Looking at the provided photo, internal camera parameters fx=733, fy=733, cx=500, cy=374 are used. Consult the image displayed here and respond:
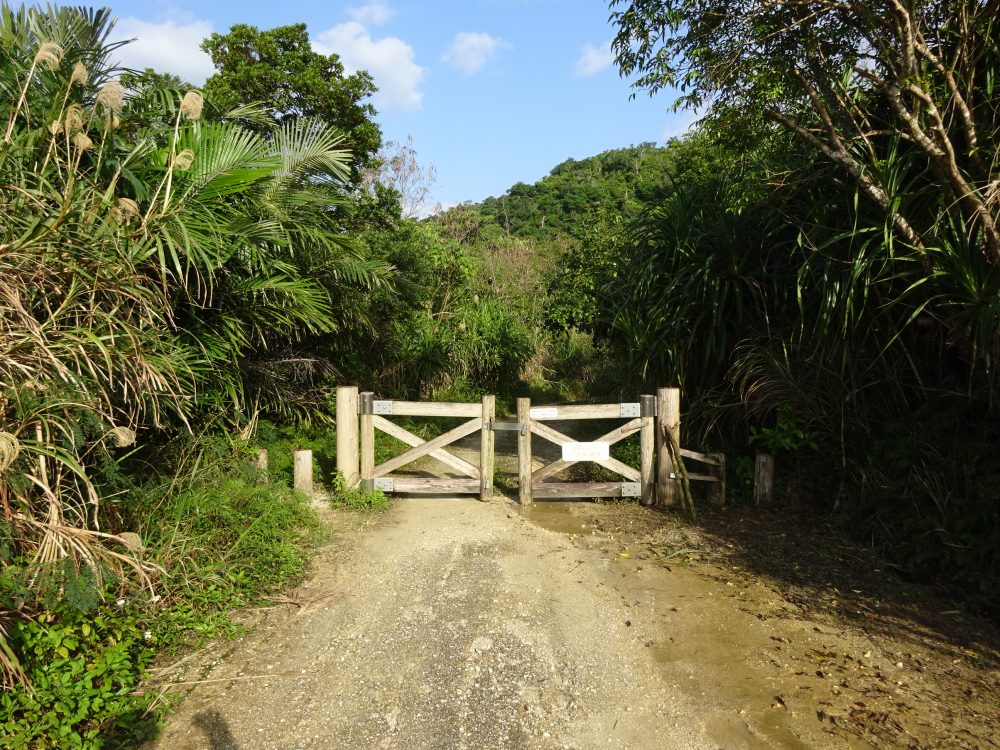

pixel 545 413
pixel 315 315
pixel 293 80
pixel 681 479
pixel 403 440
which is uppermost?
pixel 293 80

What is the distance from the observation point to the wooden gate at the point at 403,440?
7188mm

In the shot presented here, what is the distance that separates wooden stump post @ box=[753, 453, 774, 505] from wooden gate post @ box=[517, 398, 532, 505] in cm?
219

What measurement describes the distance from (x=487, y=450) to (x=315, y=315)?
7.06ft

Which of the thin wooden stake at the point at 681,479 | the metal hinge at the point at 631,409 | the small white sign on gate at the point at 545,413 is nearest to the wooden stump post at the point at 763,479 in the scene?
the thin wooden stake at the point at 681,479

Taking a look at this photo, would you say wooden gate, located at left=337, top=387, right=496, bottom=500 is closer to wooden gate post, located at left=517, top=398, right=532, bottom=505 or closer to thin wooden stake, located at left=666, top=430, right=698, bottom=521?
wooden gate post, located at left=517, top=398, right=532, bottom=505

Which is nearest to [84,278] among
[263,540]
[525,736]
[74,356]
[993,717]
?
[74,356]

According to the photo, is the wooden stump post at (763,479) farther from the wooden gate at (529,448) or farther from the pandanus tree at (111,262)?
the pandanus tree at (111,262)

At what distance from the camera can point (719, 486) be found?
7.17 m

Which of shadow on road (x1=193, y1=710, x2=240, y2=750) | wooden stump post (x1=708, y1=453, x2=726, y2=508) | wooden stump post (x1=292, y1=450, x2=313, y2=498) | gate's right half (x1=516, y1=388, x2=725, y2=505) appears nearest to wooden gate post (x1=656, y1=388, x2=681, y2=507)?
gate's right half (x1=516, y1=388, x2=725, y2=505)

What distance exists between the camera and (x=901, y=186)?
19.6 feet

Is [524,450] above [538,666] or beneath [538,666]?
above

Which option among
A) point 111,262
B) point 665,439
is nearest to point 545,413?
point 665,439

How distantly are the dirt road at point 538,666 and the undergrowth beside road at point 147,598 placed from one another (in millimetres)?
268

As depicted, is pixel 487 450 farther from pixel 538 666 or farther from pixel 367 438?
pixel 538 666
